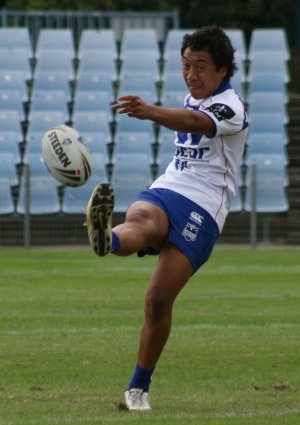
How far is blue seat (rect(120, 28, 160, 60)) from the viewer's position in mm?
26184

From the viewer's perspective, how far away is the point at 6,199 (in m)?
22.2

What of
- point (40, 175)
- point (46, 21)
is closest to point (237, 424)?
point (40, 175)

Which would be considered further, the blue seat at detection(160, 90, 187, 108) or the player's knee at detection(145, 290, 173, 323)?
the blue seat at detection(160, 90, 187, 108)

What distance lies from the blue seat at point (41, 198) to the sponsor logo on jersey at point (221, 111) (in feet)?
47.9

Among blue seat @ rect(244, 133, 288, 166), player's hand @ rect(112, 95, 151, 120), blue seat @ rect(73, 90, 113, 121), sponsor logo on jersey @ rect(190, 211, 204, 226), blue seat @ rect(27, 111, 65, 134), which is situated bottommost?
Result: blue seat @ rect(244, 133, 288, 166)

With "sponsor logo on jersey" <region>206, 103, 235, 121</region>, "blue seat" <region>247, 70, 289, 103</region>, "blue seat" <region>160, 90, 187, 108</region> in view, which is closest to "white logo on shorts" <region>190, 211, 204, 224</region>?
"sponsor logo on jersey" <region>206, 103, 235, 121</region>

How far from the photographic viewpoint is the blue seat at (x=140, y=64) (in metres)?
25.6

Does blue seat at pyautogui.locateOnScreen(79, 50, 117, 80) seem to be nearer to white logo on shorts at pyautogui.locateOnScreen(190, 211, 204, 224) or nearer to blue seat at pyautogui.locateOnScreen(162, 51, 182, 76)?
blue seat at pyautogui.locateOnScreen(162, 51, 182, 76)

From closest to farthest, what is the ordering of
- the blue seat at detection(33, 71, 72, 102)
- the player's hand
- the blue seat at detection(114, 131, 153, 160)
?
the player's hand
the blue seat at detection(114, 131, 153, 160)
the blue seat at detection(33, 71, 72, 102)

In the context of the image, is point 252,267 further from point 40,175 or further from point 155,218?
point 155,218

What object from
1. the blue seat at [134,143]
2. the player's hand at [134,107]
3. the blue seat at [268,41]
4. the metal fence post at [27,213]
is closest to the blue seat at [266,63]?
the blue seat at [268,41]

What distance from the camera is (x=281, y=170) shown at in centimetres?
2288

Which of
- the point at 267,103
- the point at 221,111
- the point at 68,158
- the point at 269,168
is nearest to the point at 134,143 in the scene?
the point at 269,168

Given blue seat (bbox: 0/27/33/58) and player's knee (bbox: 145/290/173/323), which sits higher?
player's knee (bbox: 145/290/173/323)
